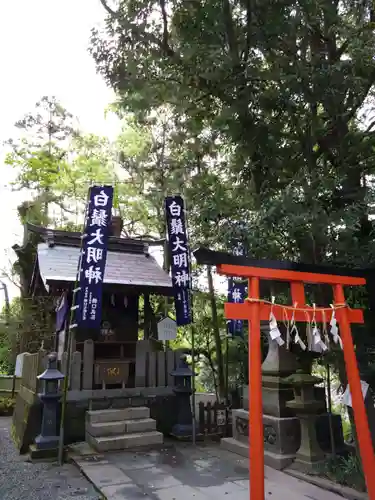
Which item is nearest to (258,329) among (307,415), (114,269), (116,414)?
(307,415)

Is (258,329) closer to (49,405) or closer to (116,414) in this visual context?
(49,405)

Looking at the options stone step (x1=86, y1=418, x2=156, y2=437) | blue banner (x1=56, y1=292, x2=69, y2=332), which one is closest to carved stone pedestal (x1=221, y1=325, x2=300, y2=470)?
stone step (x1=86, y1=418, x2=156, y2=437)

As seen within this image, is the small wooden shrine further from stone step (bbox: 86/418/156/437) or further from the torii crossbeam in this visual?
the torii crossbeam

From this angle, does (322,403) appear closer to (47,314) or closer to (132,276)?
(132,276)

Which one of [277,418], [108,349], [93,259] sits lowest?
[277,418]

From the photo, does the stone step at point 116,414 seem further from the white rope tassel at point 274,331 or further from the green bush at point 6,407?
the green bush at point 6,407

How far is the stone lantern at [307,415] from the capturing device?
6133 mm

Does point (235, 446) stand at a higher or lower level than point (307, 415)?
lower

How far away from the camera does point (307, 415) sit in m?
6.30

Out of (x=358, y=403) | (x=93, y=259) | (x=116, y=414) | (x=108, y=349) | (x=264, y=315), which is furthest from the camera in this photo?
(x=108, y=349)

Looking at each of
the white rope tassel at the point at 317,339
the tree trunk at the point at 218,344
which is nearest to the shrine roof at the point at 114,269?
the tree trunk at the point at 218,344

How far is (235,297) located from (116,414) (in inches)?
156

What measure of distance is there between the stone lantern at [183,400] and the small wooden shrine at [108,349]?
0.46m

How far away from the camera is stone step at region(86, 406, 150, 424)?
26.4 feet
